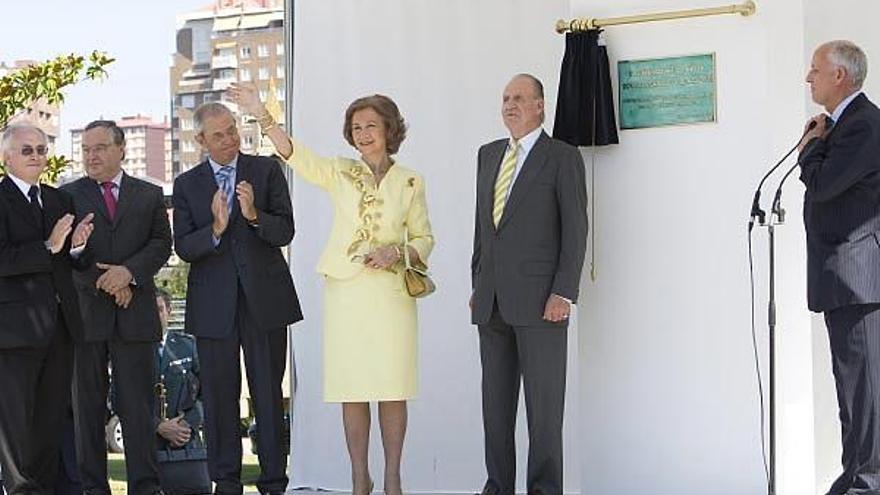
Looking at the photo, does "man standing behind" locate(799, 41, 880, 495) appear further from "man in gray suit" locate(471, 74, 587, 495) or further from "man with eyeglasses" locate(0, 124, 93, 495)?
"man with eyeglasses" locate(0, 124, 93, 495)

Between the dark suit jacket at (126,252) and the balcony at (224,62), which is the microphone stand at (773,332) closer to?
the dark suit jacket at (126,252)

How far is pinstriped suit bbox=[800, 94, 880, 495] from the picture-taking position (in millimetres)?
5738

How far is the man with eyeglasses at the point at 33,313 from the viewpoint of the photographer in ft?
20.5

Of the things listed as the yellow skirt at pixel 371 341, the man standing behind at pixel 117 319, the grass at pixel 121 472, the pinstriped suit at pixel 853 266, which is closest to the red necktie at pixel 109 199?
the man standing behind at pixel 117 319

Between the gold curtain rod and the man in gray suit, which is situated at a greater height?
the gold curtain rod

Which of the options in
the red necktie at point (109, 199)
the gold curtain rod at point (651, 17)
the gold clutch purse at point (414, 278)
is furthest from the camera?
the red necktie at point (109, 199)

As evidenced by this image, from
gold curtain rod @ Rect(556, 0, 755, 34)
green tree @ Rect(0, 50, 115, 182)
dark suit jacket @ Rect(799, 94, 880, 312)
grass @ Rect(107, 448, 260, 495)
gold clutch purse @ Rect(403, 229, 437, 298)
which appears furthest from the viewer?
grass @ Rect(107, 448, 260, 495)

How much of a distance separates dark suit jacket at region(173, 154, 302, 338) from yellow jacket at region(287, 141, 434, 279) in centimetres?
33

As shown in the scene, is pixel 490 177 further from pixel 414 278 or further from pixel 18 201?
pixel 18 201

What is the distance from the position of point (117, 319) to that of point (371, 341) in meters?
1.14

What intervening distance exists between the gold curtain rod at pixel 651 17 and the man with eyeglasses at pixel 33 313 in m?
2.10

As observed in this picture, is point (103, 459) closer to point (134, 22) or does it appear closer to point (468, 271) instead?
point (468, 271)

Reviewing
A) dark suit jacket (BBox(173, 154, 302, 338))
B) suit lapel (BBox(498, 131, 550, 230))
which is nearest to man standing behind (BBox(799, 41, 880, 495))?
suit lapel (BBox(498, 131, 550, 230))

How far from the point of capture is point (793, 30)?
6.38m
